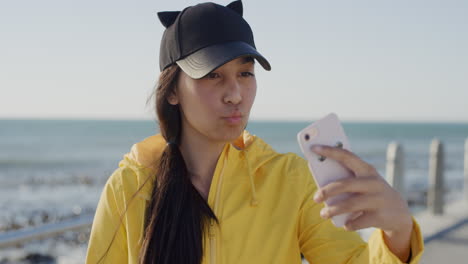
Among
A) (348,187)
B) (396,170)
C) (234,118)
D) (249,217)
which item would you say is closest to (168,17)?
(234,118)

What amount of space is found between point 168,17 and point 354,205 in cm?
110

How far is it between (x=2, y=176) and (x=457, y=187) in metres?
19.6

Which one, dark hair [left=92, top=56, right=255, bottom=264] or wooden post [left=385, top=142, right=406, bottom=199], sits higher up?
dark hair [left=92, top=56, right=255, bottom=264]

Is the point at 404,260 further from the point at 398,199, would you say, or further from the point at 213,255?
the point at 213,255

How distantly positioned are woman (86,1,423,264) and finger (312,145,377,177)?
44 centimetres

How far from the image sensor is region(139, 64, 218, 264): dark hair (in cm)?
172

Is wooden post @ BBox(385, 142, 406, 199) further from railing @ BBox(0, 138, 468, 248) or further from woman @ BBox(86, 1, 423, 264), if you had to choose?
woman @ BBox(86, 1, 423, 264)

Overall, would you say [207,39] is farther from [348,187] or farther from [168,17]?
[348,187]

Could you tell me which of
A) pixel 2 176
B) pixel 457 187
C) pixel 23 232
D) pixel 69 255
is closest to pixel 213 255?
pixel 23 232

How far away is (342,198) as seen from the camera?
3.97ft

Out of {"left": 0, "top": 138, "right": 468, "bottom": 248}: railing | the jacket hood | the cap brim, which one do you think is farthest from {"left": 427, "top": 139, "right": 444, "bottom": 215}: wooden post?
the cap brim

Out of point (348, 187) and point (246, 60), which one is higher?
point (246, 60)

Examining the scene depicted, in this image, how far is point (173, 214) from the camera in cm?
179

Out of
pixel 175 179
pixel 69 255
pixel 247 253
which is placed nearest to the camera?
pixel 247 253
